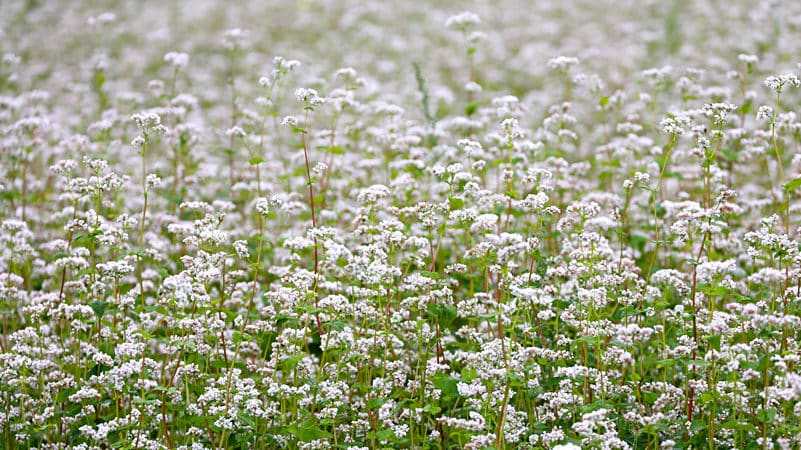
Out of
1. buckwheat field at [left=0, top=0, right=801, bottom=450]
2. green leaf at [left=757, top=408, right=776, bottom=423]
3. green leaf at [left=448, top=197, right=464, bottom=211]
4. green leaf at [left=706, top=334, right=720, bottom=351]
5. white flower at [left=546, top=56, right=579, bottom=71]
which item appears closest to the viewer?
green leaf at [left=757, top=408, right=776, bottom=423]

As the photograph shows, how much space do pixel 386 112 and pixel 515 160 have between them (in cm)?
154

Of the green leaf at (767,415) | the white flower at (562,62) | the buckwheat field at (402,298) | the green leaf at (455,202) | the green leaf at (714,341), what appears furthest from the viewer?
the white flower at (562,62)

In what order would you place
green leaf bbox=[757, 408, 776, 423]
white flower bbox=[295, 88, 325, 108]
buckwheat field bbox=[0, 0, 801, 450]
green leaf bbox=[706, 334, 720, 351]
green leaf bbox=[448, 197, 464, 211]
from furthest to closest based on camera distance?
white flower bbox=[295, 88, 325, 108] → green leaf bbox=[448, 197, 464, 211] → buckwheat field bbox=[0, 0, 801, 450] → green leaf bbox=[706, 334, 720, 351] → green leaf bbox=[757, 408, 776, 423]

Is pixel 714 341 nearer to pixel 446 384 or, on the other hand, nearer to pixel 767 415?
pixel 767 415

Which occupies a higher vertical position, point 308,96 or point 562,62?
point 562,62

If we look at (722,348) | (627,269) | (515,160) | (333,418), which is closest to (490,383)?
(333,418)

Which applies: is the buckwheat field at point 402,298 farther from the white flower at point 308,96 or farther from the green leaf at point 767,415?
the green leaf at point 767,415

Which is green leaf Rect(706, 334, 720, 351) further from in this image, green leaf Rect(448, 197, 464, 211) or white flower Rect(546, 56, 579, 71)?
white flower Rect(546, 56, 579, 71)

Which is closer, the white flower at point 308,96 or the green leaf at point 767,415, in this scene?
the green leaf at point 767,415

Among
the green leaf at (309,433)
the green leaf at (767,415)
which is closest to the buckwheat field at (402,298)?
the green leaf at (309,433)

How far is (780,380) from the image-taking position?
479 cm

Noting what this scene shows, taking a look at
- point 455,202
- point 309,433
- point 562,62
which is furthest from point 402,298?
point 562,62

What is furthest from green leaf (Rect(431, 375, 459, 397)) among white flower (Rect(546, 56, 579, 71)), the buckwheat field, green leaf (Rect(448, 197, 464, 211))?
white flower (Rect(546, 56, 579, 71))

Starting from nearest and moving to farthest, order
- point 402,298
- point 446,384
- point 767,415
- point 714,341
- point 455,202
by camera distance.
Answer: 1. point 767,415
2. point 714,341
3. point 446,384
4. point 455,202
5. point 402,298
